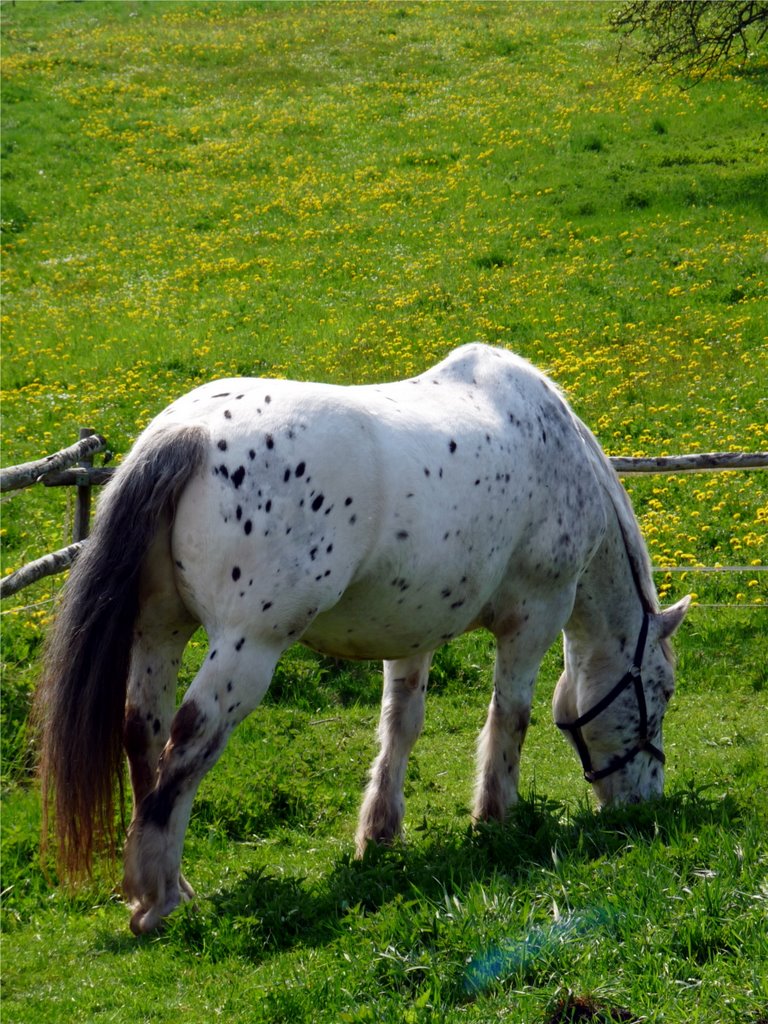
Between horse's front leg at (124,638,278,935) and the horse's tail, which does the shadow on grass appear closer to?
horse's front leg at (124,638,278,935)

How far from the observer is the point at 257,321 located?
17.8 m

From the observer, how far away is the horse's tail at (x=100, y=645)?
4387mm

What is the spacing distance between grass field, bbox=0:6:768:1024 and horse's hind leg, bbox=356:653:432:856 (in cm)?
28

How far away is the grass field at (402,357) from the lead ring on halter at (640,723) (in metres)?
0.24

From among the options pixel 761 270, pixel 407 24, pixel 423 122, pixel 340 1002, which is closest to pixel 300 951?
pixel 340 1002

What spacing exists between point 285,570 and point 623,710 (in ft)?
7.98

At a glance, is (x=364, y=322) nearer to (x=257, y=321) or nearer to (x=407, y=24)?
(x=257, y=321)

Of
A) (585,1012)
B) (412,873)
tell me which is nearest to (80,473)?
(412,873)

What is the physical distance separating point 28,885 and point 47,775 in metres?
1.71

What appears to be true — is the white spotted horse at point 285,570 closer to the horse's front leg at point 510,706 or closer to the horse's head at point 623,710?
the horse's front leg at point 510,706

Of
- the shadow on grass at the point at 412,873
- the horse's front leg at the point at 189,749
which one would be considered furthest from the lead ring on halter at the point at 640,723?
the horse's front leg at the point at 189,749

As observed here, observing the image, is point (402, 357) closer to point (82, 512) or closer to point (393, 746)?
point (82, 512)

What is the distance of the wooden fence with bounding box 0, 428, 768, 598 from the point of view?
718cm

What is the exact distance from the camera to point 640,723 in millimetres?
5988
